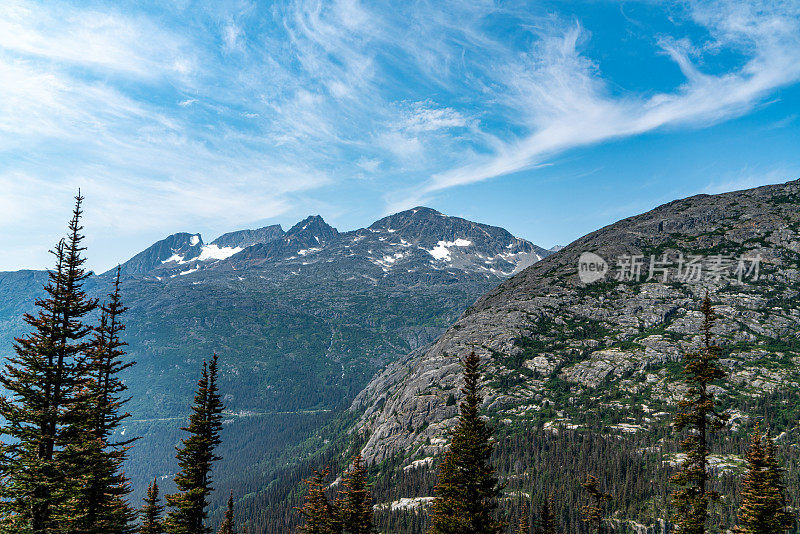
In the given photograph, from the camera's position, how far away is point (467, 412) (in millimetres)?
31953

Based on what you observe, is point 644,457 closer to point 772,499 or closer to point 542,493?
point 542,493

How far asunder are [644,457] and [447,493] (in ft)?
689

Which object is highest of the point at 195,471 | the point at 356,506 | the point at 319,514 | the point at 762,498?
the point at 762,498

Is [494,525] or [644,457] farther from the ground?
[494,525]

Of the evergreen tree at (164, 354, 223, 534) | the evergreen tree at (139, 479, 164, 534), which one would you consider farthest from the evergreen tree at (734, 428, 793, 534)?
the evergreen tree at (139, 479, 164, 534)

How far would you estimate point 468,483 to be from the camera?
31.2 m

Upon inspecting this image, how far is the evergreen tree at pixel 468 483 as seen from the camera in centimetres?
3078

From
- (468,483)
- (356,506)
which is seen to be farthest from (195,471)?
(468,483)

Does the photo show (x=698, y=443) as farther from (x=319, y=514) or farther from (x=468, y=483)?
(x=319, y=514)

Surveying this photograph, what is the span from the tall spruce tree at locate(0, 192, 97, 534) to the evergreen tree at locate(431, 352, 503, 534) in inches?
913

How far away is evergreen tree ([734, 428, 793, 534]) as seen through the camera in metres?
35.2

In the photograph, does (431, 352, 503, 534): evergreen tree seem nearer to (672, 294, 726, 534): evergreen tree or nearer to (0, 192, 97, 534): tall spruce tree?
(672, 294, 726, 534): evergreen tree

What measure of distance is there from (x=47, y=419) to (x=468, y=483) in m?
26.8

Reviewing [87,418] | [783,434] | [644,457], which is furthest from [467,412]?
[783,434]
